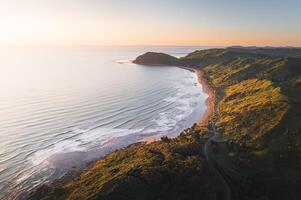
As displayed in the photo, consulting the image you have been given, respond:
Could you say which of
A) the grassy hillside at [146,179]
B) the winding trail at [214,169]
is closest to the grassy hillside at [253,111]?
the winding trail at [214,169]

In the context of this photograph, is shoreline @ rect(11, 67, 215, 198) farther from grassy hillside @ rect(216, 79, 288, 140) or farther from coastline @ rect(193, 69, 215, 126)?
grassy hillside @ rect(216, 79, 288, 140)

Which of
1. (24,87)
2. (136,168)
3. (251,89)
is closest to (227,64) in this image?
(251,89)

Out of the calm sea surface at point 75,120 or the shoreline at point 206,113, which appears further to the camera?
the shoreline at point 206,113

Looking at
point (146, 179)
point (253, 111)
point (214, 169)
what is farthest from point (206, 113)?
point (146, 179)

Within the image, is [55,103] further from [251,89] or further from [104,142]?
[251,89]

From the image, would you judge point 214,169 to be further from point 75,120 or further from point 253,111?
point 75,120

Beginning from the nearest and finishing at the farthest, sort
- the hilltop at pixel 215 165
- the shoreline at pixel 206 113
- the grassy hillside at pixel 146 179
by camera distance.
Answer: the grassy hillside at pixel 146 179 < the hilltop at pixel 215 165 < the shoreline at pixel 206 113

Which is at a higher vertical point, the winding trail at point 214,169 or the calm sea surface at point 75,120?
the winding trail at point 214,169

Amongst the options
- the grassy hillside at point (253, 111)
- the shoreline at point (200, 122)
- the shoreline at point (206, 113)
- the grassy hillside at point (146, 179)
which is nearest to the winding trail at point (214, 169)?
the grassy hillside at point (146, 179)

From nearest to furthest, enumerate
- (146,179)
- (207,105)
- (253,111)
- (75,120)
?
(146,179)
(253,111)
(75,120)
(207,105)

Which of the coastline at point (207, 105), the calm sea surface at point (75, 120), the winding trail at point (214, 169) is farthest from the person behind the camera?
the coastline at point (207, 105)

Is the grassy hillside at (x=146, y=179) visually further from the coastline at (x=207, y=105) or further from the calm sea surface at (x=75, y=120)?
the coastline at (x=207, y=105)
